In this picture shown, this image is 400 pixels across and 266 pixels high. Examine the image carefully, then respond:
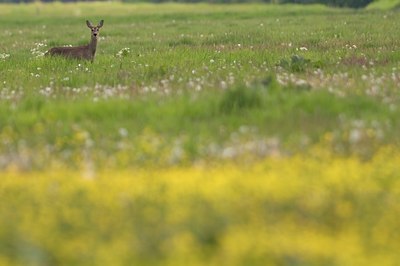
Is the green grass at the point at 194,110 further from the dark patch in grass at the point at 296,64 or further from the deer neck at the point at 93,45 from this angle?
the deer neck at the point at 93,45

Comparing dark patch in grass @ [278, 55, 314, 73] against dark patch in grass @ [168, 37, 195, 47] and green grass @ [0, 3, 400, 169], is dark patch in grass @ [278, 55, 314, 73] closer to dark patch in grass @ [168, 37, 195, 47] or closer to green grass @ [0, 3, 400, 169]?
green grass @ [0, 3, 400, 169]

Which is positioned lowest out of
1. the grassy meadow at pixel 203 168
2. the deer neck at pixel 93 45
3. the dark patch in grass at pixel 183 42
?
the dark patch in grass at pixel 183 42

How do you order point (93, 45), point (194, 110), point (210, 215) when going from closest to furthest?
point (210, 215), point (194, 110), point (93, 45)

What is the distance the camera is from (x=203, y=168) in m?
9.36

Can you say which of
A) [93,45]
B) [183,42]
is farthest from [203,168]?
[183,42]

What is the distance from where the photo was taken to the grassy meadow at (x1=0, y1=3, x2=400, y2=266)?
273 inches

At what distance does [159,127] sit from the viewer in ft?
37.1

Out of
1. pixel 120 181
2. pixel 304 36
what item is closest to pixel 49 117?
pixel 120 181

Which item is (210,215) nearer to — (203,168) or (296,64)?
(203,168)

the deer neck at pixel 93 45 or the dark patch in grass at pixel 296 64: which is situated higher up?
the dark patch in grass at pixel 296 64

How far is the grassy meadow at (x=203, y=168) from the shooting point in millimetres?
6938

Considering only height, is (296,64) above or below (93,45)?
above

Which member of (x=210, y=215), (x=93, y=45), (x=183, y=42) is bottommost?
(x=183, y=42)

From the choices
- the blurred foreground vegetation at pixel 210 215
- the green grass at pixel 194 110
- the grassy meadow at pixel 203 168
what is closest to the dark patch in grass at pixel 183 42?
the green grass at pixel 194 110
